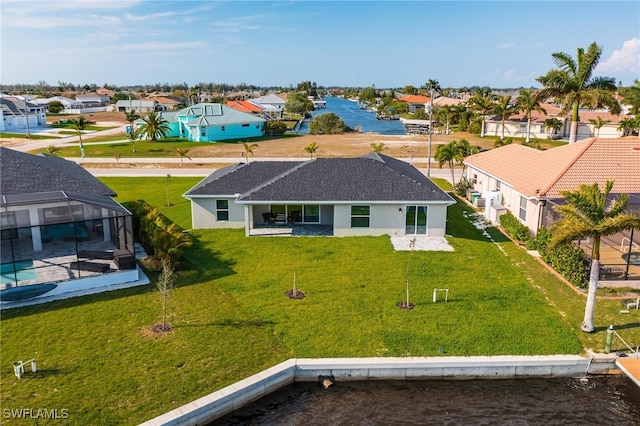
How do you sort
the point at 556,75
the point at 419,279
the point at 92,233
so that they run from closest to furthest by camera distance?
the point at 419,279, the point at 92,233, the point at 556,75

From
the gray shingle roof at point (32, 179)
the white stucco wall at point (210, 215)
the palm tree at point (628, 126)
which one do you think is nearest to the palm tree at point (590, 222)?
the white stucco wall at point (210, 215)

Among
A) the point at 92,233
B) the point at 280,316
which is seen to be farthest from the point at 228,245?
the point at 280,316

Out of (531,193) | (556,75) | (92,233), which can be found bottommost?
(92,233)

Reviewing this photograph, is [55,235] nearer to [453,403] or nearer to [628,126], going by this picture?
[453,403]

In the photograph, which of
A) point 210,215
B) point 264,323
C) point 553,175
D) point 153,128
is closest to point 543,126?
point 553,175

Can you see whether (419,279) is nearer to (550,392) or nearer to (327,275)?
(327,275)

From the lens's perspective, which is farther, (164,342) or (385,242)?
(385,242)

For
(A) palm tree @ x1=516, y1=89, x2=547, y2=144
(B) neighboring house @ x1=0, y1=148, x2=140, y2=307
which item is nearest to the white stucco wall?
(B) neighboring house @ x1=0, y1=148, x2=140, y2=307
